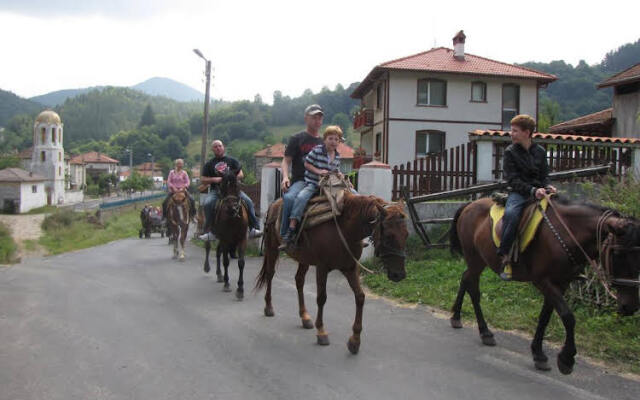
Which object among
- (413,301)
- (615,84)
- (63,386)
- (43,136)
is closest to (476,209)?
(413,301)

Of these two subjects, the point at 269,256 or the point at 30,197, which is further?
the point at 30,197

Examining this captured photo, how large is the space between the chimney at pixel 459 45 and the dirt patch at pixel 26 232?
30.1 m

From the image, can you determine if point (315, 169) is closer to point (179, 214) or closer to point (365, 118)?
point (179, 214)

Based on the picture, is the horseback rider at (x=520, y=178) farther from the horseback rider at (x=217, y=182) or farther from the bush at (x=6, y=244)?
the bush at (x=6, y=244)

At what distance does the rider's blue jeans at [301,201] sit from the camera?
6.62 meters

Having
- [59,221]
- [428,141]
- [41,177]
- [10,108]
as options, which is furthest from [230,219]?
[10,108]

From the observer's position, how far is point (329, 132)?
21.9 feet

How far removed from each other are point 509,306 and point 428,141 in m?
27.1

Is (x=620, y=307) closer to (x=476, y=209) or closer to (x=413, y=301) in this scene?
(x=476, y=209)

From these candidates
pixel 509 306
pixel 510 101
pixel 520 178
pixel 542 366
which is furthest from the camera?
pixel 510 101

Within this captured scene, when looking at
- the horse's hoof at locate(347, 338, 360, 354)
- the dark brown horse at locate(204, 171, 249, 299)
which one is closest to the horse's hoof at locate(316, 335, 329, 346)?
the horse's hoof at locate(347, 338, 360, 354)

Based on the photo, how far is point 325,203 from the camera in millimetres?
6492

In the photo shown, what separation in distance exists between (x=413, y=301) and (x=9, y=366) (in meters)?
5.77

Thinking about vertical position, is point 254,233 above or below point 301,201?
below
